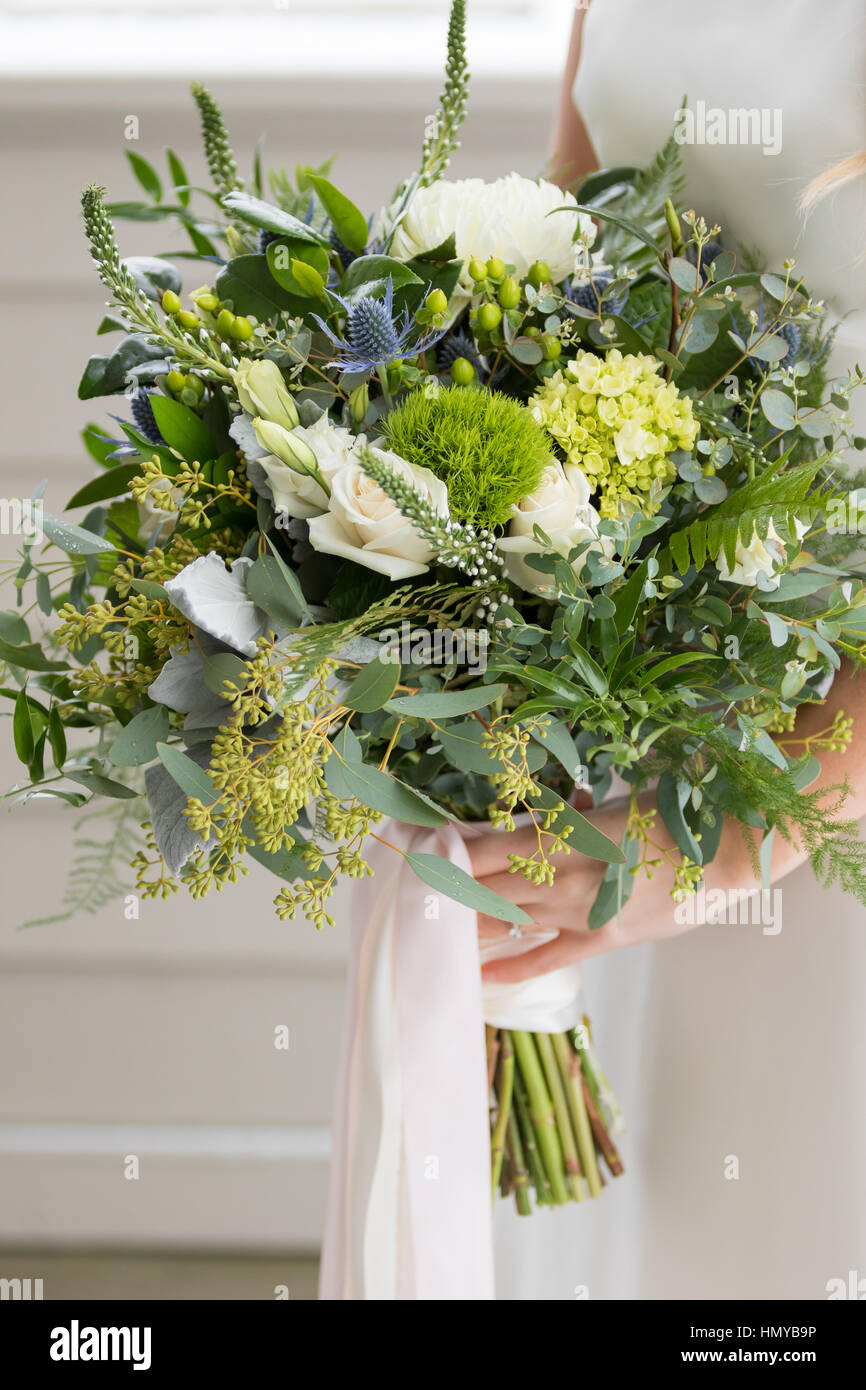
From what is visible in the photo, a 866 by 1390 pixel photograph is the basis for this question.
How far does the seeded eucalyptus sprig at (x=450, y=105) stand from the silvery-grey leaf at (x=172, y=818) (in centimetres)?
40

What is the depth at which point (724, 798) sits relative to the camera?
581 mm

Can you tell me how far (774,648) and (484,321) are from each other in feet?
0.85

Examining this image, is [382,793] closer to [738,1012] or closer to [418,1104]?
[418,1104]

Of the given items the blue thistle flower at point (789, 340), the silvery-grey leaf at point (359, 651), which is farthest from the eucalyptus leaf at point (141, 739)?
the blue thistle flower at point (789, 340)

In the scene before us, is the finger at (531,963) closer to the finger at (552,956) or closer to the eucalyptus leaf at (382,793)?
the finger at (552,956)

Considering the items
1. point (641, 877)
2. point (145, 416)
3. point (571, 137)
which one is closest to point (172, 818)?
point (145, 416)

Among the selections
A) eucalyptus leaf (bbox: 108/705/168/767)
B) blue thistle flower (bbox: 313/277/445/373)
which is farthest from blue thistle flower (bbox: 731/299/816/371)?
eucalyptus leaf (bbox: 108/705/168/767)

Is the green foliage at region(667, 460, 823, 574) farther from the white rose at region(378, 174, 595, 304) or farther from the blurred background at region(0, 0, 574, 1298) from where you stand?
the blurred background at region(0, 0, 574, 1298)

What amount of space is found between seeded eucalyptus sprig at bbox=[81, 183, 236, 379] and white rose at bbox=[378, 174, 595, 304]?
13 centimetres

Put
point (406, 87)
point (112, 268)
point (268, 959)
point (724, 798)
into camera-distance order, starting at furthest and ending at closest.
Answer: point (268, 959)
point (406, 87)
point (724, 798)
point (112, 268)

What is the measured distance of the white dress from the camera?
64cm

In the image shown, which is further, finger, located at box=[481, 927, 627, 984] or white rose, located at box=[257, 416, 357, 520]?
finger, located at box=[481, 927, 627, 984]

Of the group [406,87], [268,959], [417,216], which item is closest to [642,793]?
[417,216]
